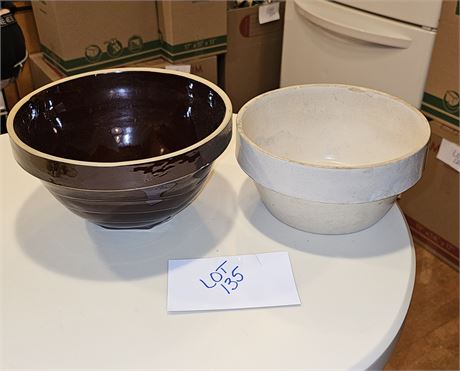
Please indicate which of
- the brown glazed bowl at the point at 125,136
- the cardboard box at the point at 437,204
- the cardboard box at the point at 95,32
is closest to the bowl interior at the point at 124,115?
the brown glazed bowl at the point at 125,136

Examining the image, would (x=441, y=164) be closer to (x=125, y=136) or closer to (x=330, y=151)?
(x=330, y=151)

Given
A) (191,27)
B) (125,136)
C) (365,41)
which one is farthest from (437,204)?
(125,136)

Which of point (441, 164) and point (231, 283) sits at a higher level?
point (231, 283)

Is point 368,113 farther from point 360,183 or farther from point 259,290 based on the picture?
point 259,290

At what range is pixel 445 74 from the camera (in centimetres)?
129

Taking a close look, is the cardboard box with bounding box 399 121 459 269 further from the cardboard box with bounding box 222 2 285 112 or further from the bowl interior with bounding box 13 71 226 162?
the bowl interior with bounding box 13 71 226 162

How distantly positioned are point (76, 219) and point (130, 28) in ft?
3.18

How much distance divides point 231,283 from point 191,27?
1.11 metres

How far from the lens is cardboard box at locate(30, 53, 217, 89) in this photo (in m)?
1.55

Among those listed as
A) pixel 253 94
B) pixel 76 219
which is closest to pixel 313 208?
pixel 76 219

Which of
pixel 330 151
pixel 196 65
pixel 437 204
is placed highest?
pixel 330 151

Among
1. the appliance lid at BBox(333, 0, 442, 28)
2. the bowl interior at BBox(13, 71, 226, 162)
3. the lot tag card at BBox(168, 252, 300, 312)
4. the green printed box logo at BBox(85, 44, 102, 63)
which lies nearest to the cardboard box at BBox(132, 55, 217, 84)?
the green printed box logo at BBox(85, 44, 102, 63)

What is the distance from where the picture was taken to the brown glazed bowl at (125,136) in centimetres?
54

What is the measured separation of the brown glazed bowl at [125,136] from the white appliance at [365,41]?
2.50 feet
